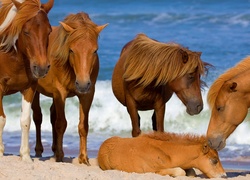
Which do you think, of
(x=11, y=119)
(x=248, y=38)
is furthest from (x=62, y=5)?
(x=11, y=119)

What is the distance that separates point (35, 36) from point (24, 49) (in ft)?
0.83

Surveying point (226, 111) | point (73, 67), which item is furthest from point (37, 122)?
point (226, 111)

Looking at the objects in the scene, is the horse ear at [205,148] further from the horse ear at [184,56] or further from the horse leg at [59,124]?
the horse leg at [59,124]

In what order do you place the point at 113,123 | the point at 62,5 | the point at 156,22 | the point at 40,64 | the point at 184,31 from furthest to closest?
the point at 62,5 → the point at 156,22 → the point at 184,31 → the point at 113,123 → the point at 40,64

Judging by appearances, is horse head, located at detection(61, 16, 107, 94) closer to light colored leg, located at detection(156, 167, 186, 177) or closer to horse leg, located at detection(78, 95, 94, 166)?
horse leg, located at detection(78, 95, 94, 166)

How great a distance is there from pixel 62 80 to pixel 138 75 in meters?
0.85

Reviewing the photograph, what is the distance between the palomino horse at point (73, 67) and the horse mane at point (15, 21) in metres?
0.64

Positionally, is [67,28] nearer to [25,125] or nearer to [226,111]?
[25,125]

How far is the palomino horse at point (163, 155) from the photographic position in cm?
814

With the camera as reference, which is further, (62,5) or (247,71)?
(62,5)

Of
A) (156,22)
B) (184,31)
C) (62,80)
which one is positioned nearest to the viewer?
(62,80)

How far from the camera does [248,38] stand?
2270cm

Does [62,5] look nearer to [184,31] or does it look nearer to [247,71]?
[184,31]

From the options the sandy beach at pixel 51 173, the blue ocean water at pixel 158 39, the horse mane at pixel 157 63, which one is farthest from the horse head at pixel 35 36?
the blue ocean water at pixel 158 39
